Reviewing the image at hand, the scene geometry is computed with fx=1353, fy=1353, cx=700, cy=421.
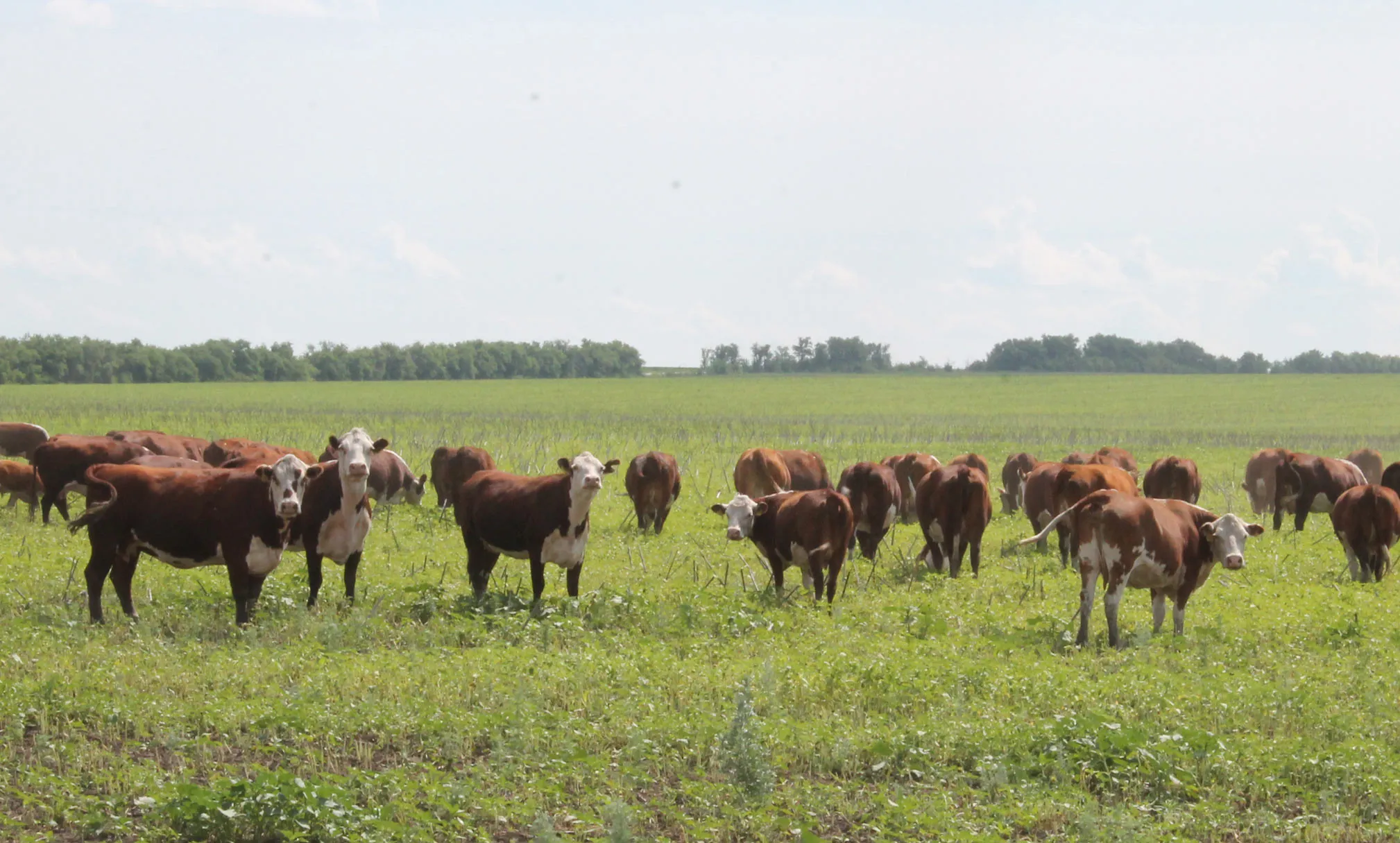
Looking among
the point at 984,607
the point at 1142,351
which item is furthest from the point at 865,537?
the point at 1142,351

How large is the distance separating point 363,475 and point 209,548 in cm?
167

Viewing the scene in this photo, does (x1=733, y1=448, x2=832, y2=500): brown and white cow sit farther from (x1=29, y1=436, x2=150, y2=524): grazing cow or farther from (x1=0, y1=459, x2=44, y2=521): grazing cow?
(x1=0, y1=459, x2=44, y2=521): grazing cow

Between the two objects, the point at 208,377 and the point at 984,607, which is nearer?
the point at 984,607

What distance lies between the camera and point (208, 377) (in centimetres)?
12875

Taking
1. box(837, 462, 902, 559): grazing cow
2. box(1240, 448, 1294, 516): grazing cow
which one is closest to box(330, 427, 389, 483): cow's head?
box(837, 462, 902, 559): grazing cow

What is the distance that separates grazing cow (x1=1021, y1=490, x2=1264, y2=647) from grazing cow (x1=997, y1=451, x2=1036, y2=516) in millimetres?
11938

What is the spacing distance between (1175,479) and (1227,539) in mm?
9939

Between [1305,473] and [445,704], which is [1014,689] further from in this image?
[1305,473]

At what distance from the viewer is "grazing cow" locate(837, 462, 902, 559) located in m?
18.0

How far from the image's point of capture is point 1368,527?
17.4m

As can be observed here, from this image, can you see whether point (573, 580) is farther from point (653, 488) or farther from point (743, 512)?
point (653, 488)

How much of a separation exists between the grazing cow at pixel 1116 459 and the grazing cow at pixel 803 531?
967cm

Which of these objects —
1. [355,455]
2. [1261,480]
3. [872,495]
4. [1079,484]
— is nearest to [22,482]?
[355,455]

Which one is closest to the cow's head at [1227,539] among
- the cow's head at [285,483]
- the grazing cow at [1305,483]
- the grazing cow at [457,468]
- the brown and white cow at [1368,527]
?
the brown and white cow at [1368,527]
